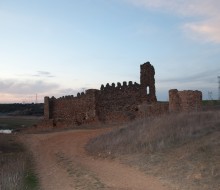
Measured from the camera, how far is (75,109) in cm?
4044

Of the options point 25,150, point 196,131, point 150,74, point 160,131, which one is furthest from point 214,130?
point 150,74

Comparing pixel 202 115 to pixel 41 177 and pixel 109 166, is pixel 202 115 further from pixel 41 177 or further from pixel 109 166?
pixel 41 177

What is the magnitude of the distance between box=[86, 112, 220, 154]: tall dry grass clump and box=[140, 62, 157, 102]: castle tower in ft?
53.9

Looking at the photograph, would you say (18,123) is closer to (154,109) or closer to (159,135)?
(154,109)

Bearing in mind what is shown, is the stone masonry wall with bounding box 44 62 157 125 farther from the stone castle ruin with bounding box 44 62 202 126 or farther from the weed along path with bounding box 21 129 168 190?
the weed along path with bounding box 21 129 168 190

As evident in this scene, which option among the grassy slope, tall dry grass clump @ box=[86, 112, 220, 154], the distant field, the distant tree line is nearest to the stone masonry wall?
the distant field

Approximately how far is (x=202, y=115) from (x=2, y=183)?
12.6 m

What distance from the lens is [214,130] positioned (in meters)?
19.0

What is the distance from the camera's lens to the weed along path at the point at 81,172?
1412 centimetres

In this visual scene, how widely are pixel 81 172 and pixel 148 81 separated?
24.4 m

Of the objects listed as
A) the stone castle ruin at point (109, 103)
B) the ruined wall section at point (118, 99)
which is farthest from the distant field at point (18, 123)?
the ruined wall section at point (118, 99)

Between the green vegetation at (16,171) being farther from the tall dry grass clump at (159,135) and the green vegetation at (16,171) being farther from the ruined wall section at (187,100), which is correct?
the ruined wall section at (187,100)

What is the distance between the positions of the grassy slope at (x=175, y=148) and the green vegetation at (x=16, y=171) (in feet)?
12.2

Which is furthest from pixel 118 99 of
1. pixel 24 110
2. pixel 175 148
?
pixel 24 110
